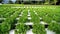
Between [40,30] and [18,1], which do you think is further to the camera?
[18,1]

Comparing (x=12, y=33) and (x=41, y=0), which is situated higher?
(x=12, y=33)

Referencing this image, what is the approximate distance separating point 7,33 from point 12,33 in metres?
0.09

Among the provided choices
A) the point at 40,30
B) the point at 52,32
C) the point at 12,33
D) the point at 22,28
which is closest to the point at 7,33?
the point at 12,33

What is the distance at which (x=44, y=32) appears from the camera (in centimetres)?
299

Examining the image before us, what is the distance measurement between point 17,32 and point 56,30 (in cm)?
70

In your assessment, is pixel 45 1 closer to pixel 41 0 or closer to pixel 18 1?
pixel 41 0

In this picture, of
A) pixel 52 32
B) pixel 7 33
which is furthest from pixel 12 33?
pixel 52 32

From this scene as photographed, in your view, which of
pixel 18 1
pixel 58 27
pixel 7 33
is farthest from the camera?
pixel 18 1

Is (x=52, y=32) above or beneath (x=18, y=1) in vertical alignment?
above

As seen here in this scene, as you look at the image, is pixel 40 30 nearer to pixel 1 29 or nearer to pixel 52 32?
pixel 52 32

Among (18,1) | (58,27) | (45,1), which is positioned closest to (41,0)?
(45,1)

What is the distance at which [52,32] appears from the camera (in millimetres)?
3094

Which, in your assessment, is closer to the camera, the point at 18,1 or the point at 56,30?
the point at 56,30

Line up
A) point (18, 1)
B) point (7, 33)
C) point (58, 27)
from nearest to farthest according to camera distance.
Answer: point (7, 33)
point (58, 27)
point (18, 1)
